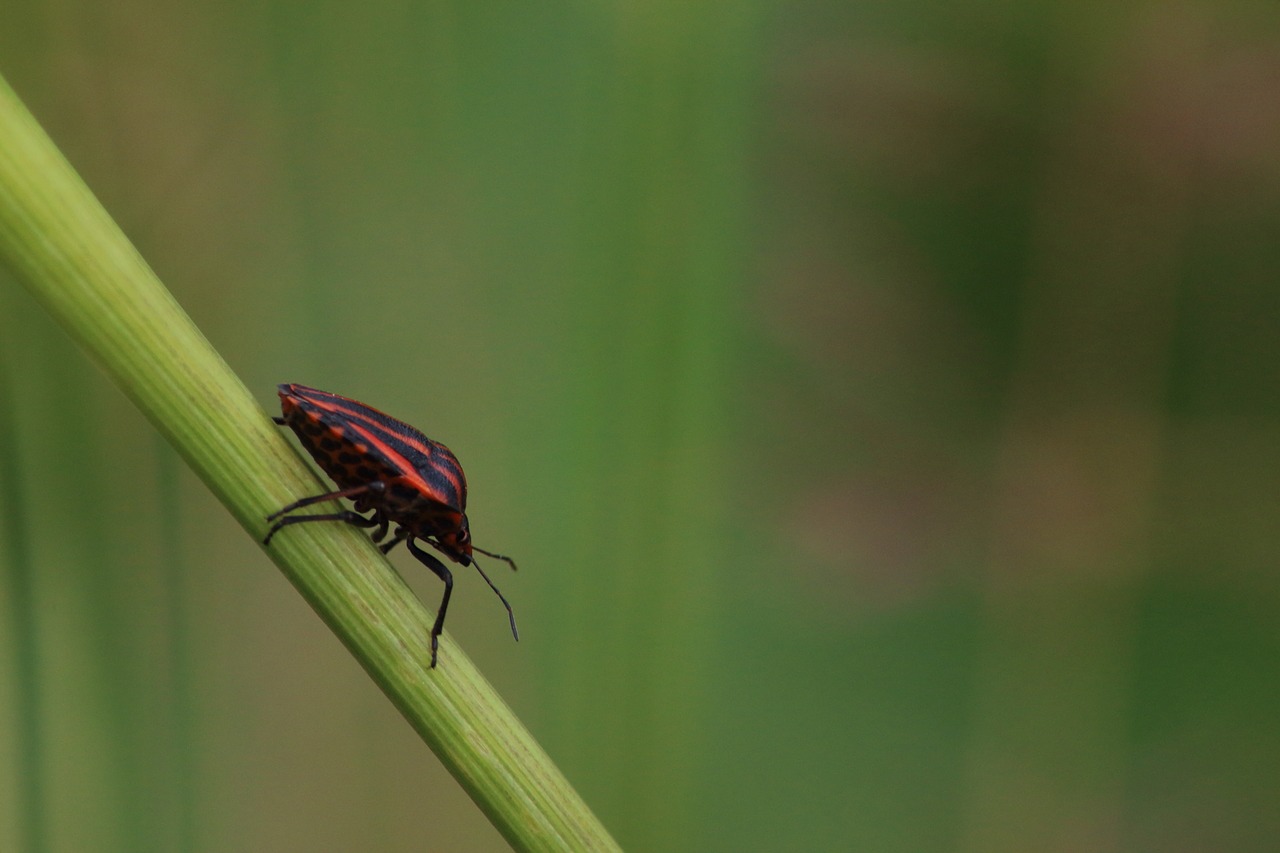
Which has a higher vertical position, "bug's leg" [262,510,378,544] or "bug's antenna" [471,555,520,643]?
"bug's leg" [262,510,378,544]

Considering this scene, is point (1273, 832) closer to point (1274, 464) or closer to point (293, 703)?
point (1274, 464)

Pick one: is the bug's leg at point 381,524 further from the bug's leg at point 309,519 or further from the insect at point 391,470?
the bug's leg at point 309,519

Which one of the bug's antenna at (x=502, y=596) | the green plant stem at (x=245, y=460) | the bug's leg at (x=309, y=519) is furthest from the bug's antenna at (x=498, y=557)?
the green plant stem at (x=245, y=460)

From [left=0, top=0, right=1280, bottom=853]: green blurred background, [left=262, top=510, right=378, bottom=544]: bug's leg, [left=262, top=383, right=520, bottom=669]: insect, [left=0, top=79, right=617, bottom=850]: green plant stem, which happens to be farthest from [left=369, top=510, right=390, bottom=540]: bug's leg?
[left=0, top=79, right=617, bottom=850]: green plant stem

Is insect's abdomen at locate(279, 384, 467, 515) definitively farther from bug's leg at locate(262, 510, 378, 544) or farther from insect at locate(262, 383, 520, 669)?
bug's leg at locate(262, 510, 378, 544)

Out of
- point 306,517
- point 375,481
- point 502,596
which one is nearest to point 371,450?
point 375,481

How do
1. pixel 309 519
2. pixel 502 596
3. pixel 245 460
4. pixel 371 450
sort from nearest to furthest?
pixel 245 460 → pixel 309 519 → pixel 371 450 → pixel 502 596

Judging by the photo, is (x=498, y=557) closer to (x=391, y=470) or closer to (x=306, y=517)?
(x=391, y=470)

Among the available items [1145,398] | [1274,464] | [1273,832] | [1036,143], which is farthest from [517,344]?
[1273,832]
